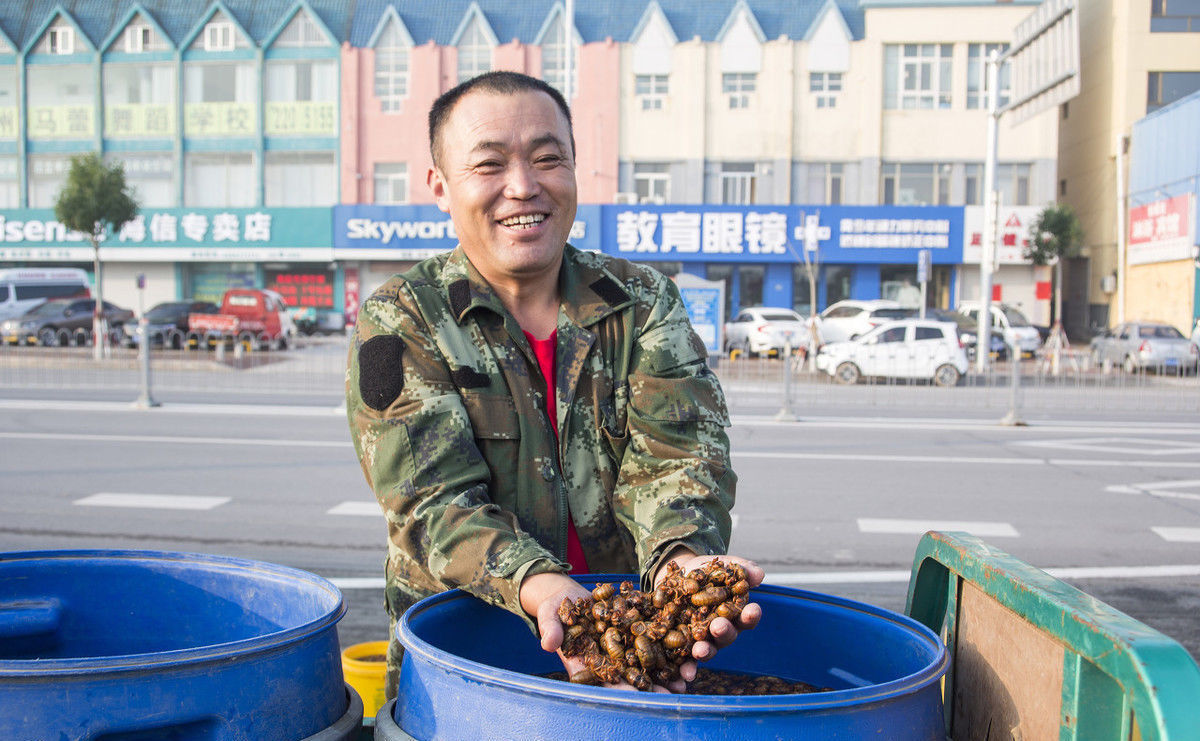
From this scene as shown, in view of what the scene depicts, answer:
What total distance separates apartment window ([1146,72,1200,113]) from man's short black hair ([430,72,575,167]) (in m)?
38.9

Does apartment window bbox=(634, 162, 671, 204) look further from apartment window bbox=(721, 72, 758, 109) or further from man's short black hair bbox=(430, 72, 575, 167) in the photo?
man's short black hair bbox=(430, 72, 575, 167)

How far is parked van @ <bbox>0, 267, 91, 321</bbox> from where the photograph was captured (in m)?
29.3

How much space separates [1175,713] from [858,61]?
3673cm

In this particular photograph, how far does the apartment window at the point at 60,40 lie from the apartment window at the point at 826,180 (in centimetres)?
2711

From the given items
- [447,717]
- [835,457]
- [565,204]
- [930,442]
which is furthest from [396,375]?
[930,442]

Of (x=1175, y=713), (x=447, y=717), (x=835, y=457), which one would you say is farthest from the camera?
(x=835, y=457)

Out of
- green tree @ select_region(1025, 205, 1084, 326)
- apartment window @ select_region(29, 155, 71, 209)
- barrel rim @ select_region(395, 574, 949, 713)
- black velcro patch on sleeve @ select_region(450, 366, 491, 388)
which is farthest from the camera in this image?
apartment window @ select_region(29, 155, 71, 209)

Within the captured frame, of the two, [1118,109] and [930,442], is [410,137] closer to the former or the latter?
[1118,109]

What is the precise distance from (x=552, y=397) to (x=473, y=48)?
36.8 metres

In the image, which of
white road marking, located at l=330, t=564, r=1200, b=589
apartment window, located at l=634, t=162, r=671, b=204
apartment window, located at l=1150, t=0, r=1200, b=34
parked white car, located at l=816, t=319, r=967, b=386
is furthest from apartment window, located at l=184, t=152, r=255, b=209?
white road marking, located at l=330, t=564, r=1200, b=589

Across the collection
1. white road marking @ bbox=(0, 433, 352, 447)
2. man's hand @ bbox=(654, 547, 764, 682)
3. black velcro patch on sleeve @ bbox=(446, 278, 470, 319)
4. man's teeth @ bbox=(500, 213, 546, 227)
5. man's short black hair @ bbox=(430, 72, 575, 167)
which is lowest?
white road marking @ bbox=(0, 433, 352, 447)

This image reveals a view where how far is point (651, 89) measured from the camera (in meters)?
36.2

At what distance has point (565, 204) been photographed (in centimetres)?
231

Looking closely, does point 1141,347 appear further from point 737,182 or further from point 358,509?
point 358,509
